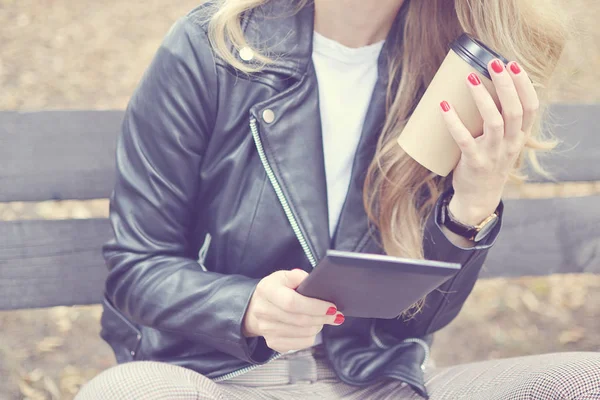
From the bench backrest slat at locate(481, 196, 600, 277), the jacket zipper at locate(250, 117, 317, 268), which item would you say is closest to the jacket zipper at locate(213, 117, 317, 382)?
the jacket zipper at locate(250, 117, 317, 268)

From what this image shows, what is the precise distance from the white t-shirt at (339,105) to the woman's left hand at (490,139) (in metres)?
0.29

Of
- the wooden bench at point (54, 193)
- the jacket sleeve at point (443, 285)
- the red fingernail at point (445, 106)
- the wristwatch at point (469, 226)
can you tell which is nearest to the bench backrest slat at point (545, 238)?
the jacket sleeve at point (443, 285)

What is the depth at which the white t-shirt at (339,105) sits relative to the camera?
5.86ft

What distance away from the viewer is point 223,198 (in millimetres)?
1716

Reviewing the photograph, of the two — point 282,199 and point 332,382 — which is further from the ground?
point 282,199

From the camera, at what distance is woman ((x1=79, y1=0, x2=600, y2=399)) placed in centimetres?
159

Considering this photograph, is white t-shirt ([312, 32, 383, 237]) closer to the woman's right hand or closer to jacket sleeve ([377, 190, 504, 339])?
jacket sleeve ([377, 190, 504, 339])

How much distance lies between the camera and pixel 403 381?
174 cm

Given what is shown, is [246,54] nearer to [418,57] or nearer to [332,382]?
[418,57]

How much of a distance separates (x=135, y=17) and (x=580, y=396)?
13.1ft

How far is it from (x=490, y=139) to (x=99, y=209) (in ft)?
8.00

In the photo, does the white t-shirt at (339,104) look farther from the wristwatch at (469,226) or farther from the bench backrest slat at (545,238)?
the bench backrest slat at (545,238)

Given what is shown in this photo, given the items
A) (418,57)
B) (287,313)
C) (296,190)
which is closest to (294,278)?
(287,313)

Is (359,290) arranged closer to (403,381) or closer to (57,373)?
(403,381)
